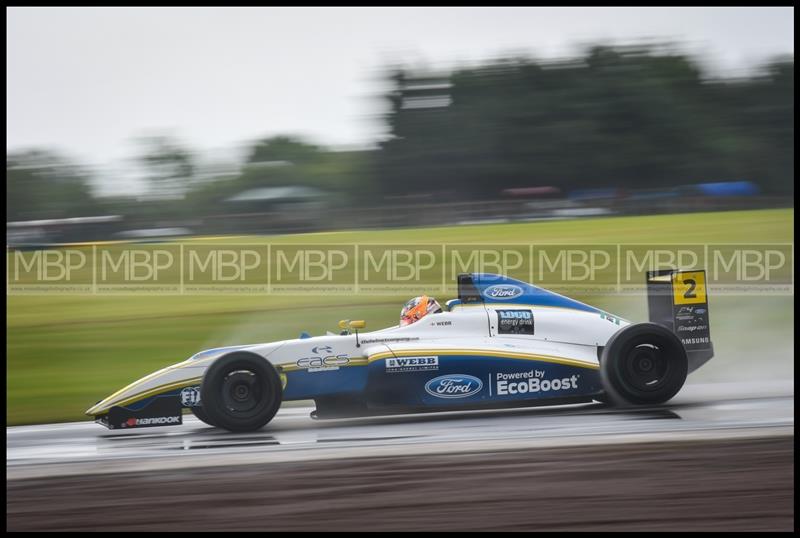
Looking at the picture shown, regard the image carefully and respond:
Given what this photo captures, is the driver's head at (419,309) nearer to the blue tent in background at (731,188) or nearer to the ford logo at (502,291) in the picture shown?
the ford logo at (502,291)

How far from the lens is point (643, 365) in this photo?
7379mm

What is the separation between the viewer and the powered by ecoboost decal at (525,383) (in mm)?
7195

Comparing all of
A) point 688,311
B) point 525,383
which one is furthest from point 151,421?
point 688,311

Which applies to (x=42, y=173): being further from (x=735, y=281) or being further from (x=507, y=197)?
(x=735, y=281)

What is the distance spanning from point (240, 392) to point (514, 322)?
2.45m

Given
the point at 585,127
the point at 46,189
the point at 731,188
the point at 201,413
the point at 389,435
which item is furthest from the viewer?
the point at 585,127

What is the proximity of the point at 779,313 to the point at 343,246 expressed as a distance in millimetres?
7257

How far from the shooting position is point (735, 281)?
14.5 m

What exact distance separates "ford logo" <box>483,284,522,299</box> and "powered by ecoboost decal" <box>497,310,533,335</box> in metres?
0.17

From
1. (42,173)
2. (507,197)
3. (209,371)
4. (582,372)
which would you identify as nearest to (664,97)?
(507,197)

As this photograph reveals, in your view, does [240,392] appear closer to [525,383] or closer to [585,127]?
[525,383]

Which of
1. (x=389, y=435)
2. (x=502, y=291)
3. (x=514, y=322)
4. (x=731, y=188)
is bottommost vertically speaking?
(x=389, y=435)

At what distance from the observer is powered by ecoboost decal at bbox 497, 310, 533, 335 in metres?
7.59

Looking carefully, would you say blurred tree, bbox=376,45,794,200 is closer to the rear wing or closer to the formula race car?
the rear wing
